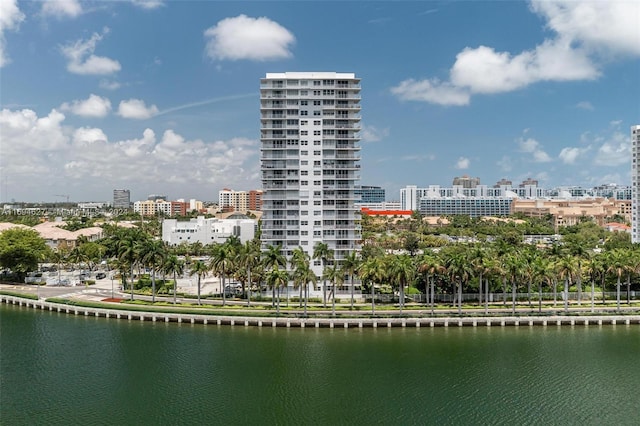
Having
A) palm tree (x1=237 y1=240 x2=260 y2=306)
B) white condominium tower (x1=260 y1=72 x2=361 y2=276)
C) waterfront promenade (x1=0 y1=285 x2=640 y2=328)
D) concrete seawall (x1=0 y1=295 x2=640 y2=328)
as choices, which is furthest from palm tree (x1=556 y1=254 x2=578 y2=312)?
palm tree (x1=237 y1=240 x2=260 y2=306)

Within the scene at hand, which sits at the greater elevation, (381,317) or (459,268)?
(459,268)

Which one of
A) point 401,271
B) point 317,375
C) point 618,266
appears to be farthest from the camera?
point 618,266

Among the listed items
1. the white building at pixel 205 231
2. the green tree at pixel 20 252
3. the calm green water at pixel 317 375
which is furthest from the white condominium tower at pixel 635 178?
the green tree at pixel 20 252

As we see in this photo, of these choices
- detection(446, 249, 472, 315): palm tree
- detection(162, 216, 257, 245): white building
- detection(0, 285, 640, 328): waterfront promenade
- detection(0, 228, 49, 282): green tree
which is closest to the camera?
detection(0, 285, 640, 328): waterfront promenade

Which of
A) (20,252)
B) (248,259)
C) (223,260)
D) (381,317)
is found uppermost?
(20,252)

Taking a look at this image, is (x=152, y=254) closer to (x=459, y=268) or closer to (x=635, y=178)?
(x=459, y=268)

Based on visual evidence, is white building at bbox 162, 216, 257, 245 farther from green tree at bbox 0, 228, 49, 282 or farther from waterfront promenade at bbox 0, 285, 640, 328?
waterfront promenade at bbox 0, 285, 640, 328

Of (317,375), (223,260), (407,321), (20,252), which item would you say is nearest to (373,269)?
(407,321)
